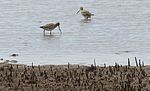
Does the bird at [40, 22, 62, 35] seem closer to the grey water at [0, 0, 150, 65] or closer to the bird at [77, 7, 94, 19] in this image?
the grey water at [0, 0, 150, 65]

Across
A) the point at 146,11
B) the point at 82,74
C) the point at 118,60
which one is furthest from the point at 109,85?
the point at 146,11

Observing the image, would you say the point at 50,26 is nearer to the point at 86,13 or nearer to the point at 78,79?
the point at 86,13

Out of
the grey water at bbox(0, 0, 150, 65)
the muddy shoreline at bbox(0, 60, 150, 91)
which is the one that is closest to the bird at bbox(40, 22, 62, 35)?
the grey water at bbox(0, 0, 150, 65)

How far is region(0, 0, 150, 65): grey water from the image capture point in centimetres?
1138

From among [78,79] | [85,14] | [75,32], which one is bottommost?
[78,79]

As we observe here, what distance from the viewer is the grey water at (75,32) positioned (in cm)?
1138

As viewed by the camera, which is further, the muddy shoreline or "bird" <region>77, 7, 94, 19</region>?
"bird" <region>77, 7, 94, 19</region>

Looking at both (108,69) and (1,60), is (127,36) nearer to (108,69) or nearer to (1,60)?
(1,60)

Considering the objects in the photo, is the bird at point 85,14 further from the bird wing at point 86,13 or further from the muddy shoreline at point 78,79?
the muddy shoreline at point 78,79

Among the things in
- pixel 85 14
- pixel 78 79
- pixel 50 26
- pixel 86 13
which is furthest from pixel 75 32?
pixel 78 79

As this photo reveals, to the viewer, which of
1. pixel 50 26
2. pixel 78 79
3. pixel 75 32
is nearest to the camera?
pixel 78 79

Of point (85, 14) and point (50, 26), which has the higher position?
point (85, 14)

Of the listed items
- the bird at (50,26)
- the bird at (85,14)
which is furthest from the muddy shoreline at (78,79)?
the bird at (85,14)

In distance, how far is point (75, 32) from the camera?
47.4ft
